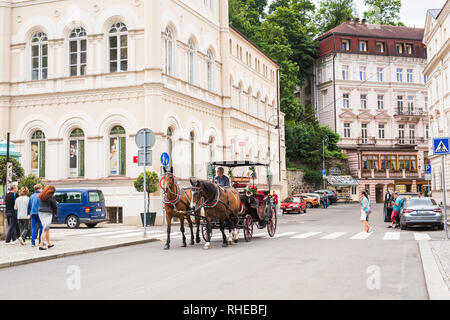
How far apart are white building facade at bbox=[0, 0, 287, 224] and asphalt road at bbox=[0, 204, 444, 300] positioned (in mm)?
15589

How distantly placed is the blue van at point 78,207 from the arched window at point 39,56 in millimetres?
9138

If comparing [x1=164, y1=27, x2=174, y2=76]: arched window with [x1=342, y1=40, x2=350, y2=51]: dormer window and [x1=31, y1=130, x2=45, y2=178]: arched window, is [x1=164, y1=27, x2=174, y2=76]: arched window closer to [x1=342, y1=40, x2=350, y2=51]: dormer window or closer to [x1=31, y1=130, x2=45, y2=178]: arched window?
[x1=31, y1=130, x2=45, y2=178]: arched window

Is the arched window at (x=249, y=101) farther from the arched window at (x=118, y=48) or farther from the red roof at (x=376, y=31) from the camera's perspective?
the red roof at (x=376, y=31)

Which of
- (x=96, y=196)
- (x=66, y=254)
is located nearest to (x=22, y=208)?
(x=66, y=254)

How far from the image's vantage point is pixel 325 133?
72.2m

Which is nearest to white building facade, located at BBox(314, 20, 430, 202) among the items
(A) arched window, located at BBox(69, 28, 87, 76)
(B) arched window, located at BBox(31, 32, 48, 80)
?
(A) arched window, located at BBox(69, 28, 87, 76)

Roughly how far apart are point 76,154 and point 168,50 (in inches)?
322

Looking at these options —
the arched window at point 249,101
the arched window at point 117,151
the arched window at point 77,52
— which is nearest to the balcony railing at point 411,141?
the arched window at point 249,101

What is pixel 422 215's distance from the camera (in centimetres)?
2309

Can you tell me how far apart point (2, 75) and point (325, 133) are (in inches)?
1877

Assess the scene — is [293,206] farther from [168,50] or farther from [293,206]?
[168,50]

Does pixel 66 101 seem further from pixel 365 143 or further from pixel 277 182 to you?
pixel 365 143

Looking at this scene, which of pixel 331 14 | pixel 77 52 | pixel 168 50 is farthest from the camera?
pixel 331 14
